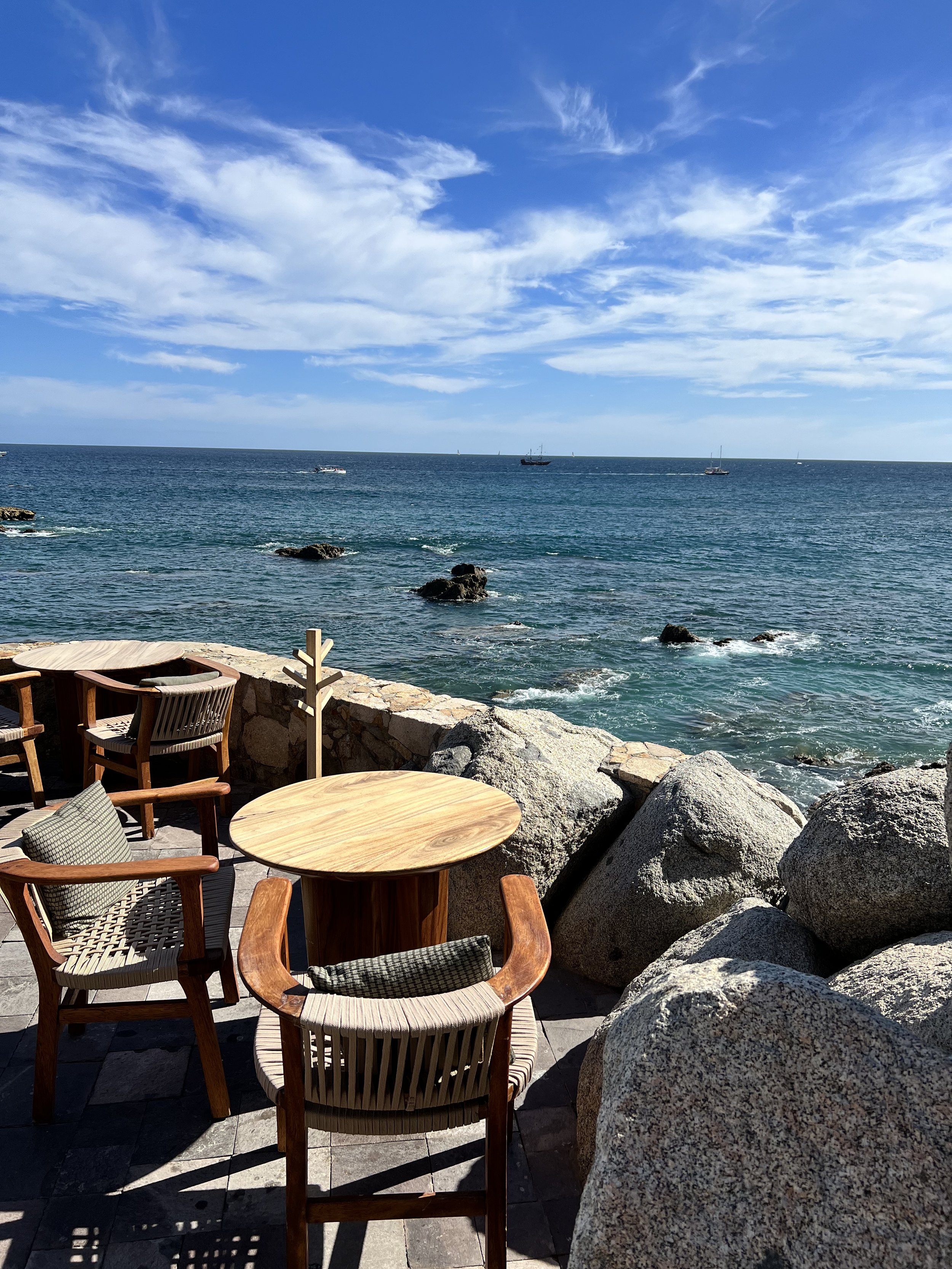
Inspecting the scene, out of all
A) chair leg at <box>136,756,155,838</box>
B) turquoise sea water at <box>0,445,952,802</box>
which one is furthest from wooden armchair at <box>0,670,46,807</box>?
turquoise sea water at <box>0,445,952,802</box>

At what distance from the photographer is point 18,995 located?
3.49m

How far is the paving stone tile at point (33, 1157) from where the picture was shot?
252cm

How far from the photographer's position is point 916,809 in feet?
9.27

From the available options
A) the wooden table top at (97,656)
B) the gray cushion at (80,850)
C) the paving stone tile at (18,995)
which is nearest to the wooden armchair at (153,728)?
the wooden table top at (97,656)

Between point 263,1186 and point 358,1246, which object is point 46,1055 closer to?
point 263,1186

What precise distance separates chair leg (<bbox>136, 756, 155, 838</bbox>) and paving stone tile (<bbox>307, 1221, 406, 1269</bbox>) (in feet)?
8.87

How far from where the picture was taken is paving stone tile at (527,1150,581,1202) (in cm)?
257

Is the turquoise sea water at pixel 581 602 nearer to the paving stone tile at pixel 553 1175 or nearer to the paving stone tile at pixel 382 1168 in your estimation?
the paving stone tile at pixel 553 1175

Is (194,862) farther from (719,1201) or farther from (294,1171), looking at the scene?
(719,1201)

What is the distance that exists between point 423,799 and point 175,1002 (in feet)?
3.62

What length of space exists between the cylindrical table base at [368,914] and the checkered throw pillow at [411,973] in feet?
2.87

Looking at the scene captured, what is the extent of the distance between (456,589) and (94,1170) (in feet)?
71.9

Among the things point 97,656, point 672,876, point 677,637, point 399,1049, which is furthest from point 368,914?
point 677,637

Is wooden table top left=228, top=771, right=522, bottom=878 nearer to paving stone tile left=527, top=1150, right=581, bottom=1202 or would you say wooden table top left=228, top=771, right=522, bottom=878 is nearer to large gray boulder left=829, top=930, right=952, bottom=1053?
paving stone tile left=527, top=1150, right=581, bottom=1202
